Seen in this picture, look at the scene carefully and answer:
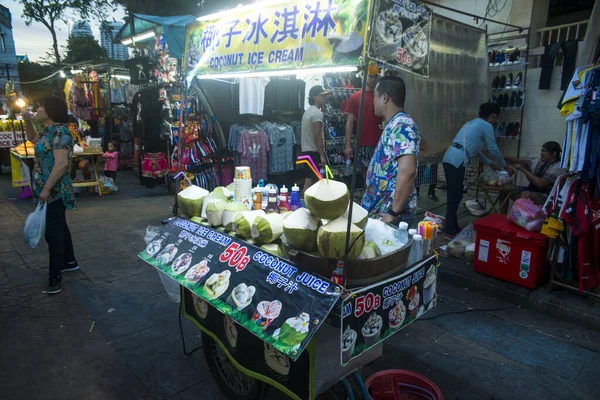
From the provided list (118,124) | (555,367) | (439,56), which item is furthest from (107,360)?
(118,124)

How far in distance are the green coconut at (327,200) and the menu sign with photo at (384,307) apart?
0.38 meters

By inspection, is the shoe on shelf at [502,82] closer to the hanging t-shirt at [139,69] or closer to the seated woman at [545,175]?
the seated woman at [545,175]

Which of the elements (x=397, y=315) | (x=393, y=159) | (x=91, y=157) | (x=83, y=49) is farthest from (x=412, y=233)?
(x=83, y=49)

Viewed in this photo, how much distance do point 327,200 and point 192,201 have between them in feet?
4.17

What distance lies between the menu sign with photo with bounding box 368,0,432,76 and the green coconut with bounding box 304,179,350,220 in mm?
728

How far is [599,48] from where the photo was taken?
341cm

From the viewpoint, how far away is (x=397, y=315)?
192cm

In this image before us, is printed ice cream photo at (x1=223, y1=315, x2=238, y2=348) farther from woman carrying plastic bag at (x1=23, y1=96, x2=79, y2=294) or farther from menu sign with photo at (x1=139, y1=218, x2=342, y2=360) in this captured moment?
woman carrying plastic bag at (x1=23, y1=96, x2=79, y2=294)

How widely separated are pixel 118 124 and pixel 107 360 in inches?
423

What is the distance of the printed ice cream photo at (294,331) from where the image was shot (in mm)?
1537

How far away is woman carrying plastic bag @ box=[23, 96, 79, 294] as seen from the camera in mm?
3906

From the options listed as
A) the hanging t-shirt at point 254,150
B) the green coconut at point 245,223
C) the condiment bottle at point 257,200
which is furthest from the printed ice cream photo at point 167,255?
the hanging t-shirt at point 254,150

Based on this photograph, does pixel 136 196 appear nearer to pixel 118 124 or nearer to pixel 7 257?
pixel 7 257

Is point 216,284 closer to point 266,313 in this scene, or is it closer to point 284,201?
point 266,313
